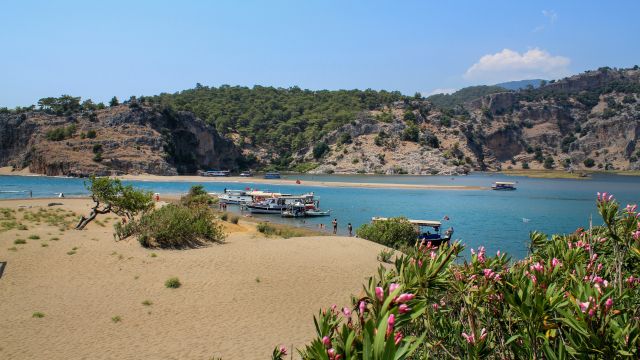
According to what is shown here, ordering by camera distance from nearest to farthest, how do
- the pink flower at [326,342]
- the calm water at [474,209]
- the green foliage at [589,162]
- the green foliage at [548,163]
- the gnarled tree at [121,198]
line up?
the pink flower at [326,342] → the gnarled tree at [121,198] → the calm water at [474,209] → the green foliage at [589,162] → the green foliage at [548,163]

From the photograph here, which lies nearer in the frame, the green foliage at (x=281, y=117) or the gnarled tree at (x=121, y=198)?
the gnarled tree at (x=121, y=198)

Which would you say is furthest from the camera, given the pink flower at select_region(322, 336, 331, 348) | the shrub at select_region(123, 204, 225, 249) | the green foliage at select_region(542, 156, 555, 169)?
the green foliage at select_region(542, 156, 555, 169)

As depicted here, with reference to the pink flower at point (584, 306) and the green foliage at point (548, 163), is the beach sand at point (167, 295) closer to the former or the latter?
the pink flower at point (584, 306)

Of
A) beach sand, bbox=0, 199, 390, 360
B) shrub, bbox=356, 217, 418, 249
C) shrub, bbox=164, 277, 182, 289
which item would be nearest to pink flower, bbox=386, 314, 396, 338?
beach sand, bbox=0, 199, 390, 360

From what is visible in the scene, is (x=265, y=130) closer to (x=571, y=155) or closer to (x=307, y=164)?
(x=307, y=164)

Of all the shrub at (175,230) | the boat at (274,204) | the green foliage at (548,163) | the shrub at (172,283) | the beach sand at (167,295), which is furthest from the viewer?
the green foliage at (548,163)

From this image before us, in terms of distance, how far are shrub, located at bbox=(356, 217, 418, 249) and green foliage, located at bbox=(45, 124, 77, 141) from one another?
108 m

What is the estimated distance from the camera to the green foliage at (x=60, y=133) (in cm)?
11844

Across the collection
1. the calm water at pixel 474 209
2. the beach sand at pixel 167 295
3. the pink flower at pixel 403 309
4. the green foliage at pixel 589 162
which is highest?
the pink flower at pixel 403 309

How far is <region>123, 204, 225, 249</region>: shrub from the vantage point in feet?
78.7

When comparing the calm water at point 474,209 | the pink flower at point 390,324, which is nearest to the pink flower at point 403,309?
the pink flower at point 390,324

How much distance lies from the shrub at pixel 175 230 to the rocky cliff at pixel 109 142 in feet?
288

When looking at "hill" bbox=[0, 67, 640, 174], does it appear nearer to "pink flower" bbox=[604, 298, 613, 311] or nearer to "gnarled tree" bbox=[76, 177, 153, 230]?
"gnarled tree" bbox=[76, 177, 153, 230]

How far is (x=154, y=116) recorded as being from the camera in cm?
13225
